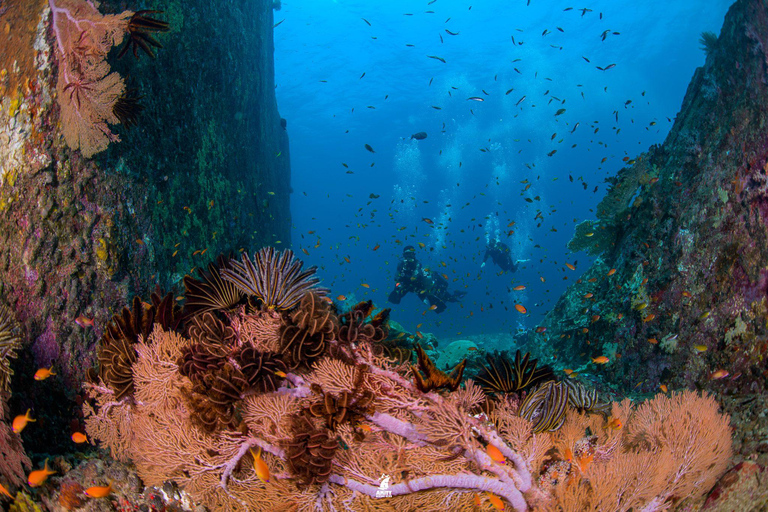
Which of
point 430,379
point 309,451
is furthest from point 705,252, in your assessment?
point 309,451

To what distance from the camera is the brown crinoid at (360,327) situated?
2666 mm

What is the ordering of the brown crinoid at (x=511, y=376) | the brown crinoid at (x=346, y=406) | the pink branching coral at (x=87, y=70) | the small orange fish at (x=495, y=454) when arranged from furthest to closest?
the pink branching coral at (x=87, y=70)
the brown crinoid at (x=511, y=376)
the brown crinoid at (x=346, y=406)
the small orange fish at (x=495, y=454)

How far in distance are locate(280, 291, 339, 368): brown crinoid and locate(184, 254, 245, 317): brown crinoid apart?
0.95 metres

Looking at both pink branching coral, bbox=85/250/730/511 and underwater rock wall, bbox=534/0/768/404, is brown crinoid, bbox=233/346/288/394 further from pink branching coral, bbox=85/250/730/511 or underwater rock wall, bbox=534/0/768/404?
underwater rock wall, bbox=534/0/768/404

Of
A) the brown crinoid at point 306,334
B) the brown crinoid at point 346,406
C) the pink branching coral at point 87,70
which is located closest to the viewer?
the brown crinoid at point 346,406

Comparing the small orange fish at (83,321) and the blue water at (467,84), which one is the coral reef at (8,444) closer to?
the small orange fish at (83,321)

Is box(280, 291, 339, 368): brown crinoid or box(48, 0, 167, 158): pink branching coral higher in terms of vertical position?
box(48, 0, 167, 158): pink branching coral

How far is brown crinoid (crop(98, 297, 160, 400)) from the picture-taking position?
3.03m

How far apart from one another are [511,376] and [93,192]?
5.04 meters

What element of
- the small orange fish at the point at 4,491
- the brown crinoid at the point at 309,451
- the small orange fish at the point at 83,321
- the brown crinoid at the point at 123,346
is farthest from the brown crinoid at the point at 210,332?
the small orange fish at the point at 4,491

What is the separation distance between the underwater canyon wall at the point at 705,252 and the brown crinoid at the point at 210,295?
5468mm

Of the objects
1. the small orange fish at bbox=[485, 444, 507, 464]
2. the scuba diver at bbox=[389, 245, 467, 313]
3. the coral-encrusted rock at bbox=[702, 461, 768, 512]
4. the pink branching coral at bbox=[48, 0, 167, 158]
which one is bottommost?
the scuba diver at bbox=[389, 245, 467, 313]

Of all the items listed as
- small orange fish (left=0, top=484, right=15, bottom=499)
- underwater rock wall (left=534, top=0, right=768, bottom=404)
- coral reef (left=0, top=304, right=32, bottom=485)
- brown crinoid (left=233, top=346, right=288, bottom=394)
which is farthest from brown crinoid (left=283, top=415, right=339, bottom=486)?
underwater rock wall (left=534, top=0, right=768, bottom=404)

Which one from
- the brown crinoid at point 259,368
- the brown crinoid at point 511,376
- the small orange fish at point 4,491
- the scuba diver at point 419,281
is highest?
the brown crinoid at point 259,368
